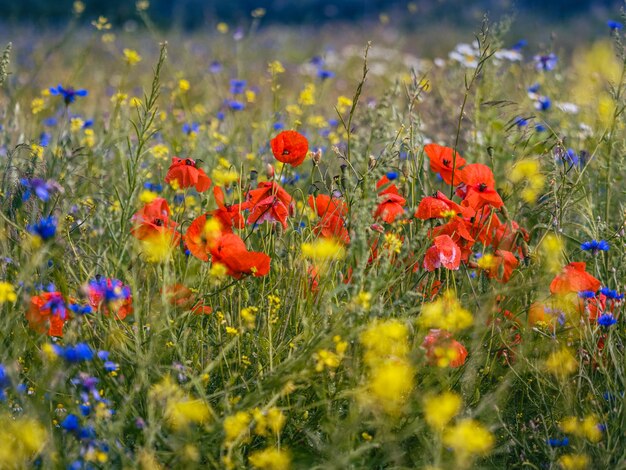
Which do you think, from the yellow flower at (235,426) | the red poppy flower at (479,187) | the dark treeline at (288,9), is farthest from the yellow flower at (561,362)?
the dark treeline at (288,9)

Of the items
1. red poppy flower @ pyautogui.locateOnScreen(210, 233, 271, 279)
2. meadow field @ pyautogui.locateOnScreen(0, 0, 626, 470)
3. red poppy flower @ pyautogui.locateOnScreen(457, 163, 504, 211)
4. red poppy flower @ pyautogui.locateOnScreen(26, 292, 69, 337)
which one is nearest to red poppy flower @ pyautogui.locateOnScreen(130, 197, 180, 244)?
meadow field @ pyautogui.locateOnScreen(0, 0, 626, 470)

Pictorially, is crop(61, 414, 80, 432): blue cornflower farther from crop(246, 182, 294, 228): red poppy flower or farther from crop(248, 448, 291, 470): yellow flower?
crop(246, 182, 294, 228): red poppy flower

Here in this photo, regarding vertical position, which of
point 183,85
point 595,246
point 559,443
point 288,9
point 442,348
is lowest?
point 559,443

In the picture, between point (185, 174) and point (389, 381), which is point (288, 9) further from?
point (389, 381)

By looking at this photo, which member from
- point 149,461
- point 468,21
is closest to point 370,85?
point 149,461

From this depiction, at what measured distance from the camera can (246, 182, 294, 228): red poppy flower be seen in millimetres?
1874

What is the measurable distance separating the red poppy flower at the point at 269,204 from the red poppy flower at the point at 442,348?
46 cm

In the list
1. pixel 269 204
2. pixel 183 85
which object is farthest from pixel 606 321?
pixel 183 85

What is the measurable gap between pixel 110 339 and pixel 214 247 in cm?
31

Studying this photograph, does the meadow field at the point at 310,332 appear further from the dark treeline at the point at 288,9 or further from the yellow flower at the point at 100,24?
the dark treeline at the point at 288,9

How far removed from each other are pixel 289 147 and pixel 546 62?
83.9 inches

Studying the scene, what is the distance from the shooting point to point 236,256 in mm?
1688

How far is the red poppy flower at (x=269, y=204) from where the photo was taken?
1.87 meters

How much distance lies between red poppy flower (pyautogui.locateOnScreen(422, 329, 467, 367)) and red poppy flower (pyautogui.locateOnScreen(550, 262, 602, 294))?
12.1 inches
